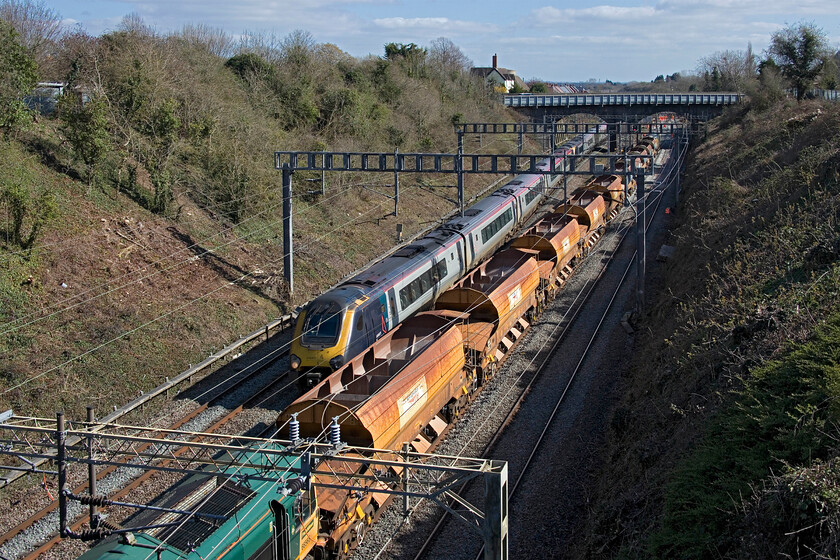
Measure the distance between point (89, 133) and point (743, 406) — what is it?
20.1 meters

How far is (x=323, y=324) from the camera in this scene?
1669cm

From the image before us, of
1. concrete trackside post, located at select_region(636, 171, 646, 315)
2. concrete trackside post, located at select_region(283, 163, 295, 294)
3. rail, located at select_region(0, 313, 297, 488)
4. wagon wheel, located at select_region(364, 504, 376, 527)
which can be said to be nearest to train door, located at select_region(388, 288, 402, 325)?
rail, located at select_region(0, 313, 297, 488)

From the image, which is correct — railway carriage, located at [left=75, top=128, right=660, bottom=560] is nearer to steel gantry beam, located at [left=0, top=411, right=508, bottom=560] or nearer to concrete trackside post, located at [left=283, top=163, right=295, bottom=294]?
steel gantry beam, located at [left=0, top=411, right=508, bottom=560]

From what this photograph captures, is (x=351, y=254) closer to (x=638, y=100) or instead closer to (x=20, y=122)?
(x=20, y=122)

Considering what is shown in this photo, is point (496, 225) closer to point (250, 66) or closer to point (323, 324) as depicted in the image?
point (323, 324)

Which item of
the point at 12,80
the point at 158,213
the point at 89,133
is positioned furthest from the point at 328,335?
the point at 12,80

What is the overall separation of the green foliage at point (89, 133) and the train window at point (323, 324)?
1038 cm

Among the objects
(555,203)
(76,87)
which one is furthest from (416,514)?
(555,203)

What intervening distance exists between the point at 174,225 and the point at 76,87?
26.6 ft

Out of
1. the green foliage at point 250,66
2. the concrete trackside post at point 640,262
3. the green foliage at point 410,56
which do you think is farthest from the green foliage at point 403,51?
the concrete trackside post at point 640,262

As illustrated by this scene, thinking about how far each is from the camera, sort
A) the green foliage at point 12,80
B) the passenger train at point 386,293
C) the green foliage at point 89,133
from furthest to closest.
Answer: the green foliage at point 89,133
the green foliage at point 12,80
the passenger train at point 386,293

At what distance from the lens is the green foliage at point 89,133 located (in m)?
21.9

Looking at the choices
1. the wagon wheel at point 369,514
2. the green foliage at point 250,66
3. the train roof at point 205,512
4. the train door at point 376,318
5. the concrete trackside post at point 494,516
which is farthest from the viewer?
the green foliage at point 250,66

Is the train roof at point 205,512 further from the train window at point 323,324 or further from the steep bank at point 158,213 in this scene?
the steep bank at point 158,213
